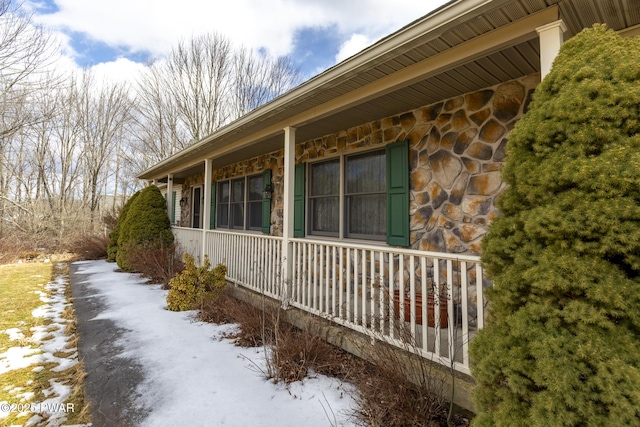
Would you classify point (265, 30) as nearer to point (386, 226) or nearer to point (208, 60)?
point (208, 60)

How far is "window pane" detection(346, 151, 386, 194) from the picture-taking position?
4.31 metres

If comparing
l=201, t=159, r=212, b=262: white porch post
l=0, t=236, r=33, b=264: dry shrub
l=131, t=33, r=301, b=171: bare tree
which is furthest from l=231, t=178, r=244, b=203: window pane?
l=0, t=236, r=33, b=264: dry shrub

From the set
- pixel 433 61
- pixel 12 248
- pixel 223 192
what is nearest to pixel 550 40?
pixel 433 61

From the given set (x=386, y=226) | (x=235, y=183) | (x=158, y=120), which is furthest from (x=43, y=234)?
(x=386, y=226)

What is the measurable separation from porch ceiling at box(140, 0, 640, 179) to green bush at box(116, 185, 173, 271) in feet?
14.5

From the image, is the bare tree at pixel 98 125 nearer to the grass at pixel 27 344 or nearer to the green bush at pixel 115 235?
the green bush at pixel 115 235

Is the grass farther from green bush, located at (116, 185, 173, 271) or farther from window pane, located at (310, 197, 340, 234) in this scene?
window pane, located at (310, 197, 340, 234)

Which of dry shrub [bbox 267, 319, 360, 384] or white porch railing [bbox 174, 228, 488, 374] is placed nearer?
white porch railing [bbox 174, 228, 488, 374]

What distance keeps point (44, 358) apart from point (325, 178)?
406cm

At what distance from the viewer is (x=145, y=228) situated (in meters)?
7.57

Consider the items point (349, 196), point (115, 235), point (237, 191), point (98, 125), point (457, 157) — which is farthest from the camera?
point (98, 125)

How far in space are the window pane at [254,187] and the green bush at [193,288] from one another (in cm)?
261

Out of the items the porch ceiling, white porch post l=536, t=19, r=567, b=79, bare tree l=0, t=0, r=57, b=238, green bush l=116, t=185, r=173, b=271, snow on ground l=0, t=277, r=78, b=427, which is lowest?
snow on ground l=0, t=277, r=78, b=427

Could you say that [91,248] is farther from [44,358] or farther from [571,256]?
[571,256]
